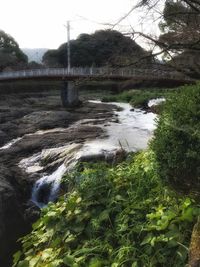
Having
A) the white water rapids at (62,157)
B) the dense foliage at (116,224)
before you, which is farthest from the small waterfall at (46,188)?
the dense foliage at (116,224)

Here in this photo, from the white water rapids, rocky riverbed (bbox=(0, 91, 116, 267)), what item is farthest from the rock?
the white water rapids

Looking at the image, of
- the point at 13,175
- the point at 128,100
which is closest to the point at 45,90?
the point at 128,100

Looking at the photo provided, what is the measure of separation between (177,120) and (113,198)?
1.86 meters

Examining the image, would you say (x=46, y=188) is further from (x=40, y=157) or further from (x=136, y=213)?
(x=136, y=213)

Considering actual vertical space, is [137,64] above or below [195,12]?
below

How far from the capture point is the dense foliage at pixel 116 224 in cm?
565

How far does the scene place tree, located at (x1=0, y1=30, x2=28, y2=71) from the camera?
67375 millimetres

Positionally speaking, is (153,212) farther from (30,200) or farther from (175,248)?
(30,200)

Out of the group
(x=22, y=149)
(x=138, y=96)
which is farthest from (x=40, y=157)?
(x=138, y=96)

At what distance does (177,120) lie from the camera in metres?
5.83

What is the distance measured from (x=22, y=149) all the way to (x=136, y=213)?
1179 centimetres

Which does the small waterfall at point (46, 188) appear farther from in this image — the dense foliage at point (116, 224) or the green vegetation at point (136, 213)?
the green vegetation at point (136, 213)

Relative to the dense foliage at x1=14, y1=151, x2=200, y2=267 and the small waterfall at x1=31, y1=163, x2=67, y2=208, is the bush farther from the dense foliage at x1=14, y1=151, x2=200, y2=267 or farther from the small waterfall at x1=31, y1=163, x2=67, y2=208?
the small waterfall at x1=31, y1=163, x2=67, y2=208

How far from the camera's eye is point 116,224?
257 inches
